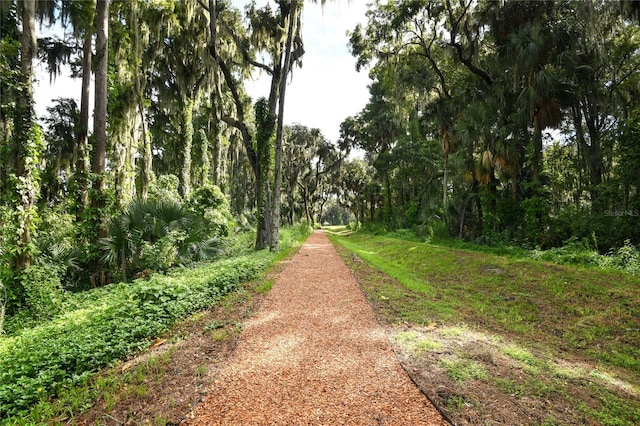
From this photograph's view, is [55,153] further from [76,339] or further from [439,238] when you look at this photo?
[439,238]

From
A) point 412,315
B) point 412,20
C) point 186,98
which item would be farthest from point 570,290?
point 186,98

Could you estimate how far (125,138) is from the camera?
14.4 m

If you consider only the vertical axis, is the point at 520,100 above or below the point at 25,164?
above

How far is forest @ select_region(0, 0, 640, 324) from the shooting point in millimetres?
8430

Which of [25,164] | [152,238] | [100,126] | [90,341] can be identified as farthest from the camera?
[152,238]

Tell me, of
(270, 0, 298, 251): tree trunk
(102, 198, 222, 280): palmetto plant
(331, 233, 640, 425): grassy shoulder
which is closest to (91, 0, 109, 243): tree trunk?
(102, 198, 222, 280): palmetto plant

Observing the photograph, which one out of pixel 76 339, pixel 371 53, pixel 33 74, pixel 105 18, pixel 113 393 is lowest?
pixel 113 393

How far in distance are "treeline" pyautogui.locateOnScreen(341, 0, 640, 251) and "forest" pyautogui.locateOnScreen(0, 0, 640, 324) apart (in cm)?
8

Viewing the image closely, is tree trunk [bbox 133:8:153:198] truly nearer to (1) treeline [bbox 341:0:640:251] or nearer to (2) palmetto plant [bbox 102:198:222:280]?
(2) palmetto plant [bbox 102:198:222:280]

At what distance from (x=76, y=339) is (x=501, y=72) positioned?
19.1 metres

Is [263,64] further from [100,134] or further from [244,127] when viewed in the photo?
[100,134]

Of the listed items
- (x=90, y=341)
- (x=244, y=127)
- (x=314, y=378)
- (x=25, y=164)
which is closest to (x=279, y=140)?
(x=244, y=127)

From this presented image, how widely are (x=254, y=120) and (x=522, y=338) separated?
14.5 m

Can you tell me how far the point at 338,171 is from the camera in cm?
4222
